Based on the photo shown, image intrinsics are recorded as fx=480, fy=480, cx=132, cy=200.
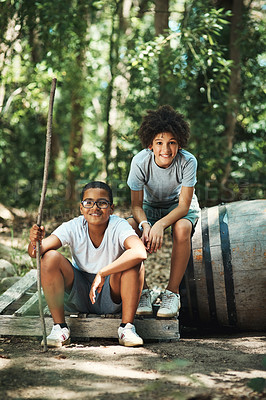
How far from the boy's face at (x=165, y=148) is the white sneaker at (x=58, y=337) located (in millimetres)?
1351

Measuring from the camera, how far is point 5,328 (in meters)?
3.27

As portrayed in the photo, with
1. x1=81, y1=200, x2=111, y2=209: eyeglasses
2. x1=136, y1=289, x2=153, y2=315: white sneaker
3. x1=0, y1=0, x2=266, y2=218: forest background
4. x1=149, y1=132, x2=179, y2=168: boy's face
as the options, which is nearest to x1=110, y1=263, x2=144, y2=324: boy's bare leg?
x1=136, y1=289, x2=153, y2=315: white sneaker

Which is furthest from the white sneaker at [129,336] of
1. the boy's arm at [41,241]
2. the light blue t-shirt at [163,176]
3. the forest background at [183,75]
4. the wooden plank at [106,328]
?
the forest background at [183,75]

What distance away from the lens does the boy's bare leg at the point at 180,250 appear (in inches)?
130

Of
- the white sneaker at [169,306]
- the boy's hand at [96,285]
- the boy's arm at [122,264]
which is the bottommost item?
the white sneaker at [169,306]

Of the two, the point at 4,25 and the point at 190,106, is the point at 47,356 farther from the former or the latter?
the point at 190,106

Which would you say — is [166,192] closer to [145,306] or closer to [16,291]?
[145,306]

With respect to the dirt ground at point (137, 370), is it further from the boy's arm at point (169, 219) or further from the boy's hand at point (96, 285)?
the boy's arm at point (169, 219)

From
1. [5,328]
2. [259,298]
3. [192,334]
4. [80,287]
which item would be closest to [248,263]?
[259,298]

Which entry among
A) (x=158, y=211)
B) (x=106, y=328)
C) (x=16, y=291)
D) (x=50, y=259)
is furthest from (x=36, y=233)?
(x=16, y=291)

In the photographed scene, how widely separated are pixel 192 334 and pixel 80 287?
1018mm

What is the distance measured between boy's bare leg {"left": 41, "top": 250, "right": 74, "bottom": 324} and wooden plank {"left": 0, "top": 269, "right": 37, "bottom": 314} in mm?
586

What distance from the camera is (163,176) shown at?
3.55 metres

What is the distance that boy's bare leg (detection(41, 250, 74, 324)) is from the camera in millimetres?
3016
